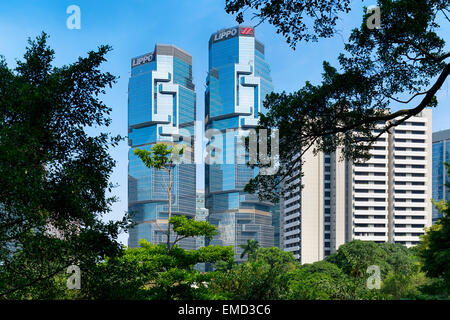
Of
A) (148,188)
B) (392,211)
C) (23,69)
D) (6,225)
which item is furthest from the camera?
(148,188)

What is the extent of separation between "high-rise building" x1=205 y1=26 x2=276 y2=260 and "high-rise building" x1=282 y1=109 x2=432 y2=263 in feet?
218

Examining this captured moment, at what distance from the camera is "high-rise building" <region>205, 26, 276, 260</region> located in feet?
598

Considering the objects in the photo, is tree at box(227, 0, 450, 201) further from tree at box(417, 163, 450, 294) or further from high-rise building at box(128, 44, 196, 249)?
high-rise building at box(128, 44, 196, 249)

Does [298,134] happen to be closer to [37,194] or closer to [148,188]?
[37,194]

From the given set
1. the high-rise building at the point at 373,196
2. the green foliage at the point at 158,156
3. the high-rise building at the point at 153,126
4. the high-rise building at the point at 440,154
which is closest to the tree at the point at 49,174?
the green foliage at the point at 158,156

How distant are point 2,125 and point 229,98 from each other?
174 meters

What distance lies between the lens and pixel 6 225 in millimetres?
10391

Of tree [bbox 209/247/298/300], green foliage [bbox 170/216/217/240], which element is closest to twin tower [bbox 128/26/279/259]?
green foliage [bbox 170/216/217/240]

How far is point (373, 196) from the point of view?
109m

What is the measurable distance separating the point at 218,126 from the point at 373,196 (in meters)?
93.0

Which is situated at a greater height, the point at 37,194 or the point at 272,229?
the point at 37,194

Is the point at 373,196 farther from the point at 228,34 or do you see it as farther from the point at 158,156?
the point at 228,34

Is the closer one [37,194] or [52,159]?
[37,194]
